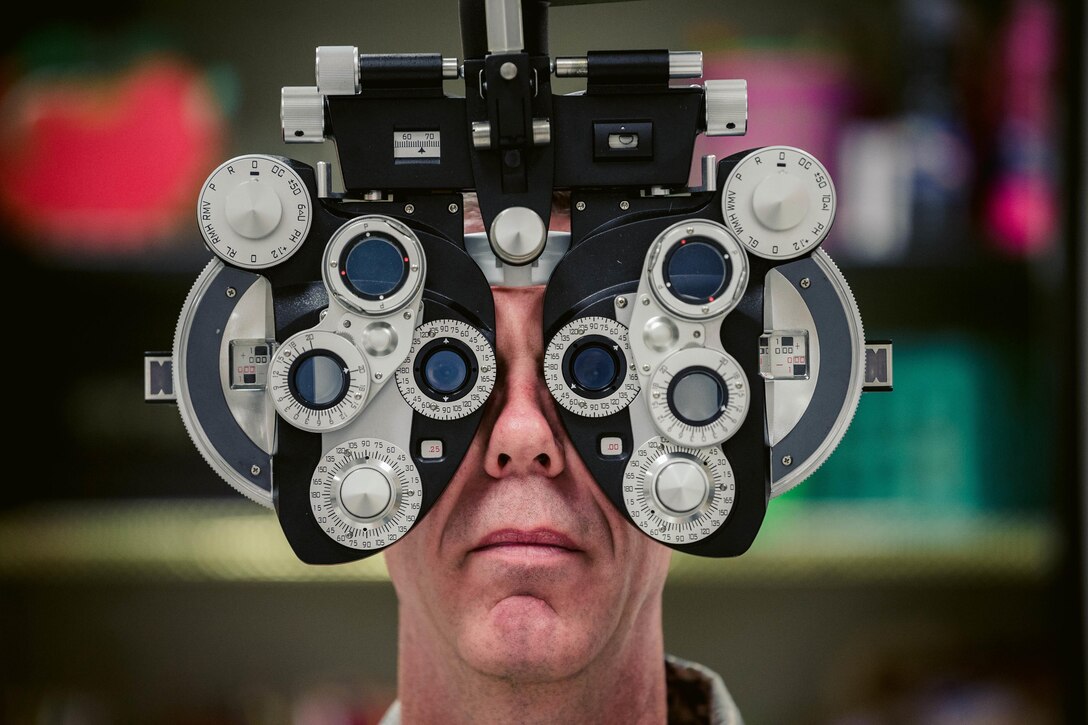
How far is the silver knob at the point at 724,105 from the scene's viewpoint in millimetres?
591

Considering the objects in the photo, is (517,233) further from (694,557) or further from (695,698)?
(694,557)

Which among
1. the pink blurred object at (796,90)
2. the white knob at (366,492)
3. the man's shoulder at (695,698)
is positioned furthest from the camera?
the pink blurred object at (796,90)

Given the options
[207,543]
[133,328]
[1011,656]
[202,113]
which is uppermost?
[202,113]

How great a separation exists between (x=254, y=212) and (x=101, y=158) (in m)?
0.78

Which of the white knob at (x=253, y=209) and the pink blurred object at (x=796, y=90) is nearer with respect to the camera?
the white knob at (x=253, y=209)

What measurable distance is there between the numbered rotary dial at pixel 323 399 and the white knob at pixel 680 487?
15 centimetres

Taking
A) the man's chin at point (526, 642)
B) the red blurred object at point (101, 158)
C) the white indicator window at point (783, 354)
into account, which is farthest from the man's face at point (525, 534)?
the red blurred object at point (101, 158)

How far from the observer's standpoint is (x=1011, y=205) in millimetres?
1261

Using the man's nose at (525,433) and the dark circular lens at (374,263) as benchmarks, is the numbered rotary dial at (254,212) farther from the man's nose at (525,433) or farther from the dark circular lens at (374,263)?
the man's nose at (525,433)

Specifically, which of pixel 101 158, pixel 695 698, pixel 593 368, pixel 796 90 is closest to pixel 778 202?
pixel 593 368

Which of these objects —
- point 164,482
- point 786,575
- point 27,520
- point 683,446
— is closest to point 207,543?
point 164,482

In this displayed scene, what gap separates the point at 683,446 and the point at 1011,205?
0.83 m

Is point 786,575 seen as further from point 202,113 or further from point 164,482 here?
point 202,113

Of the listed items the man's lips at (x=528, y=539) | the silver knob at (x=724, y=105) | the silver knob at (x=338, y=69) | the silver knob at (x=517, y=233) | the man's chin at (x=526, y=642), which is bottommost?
the man's chin at (x=526, y=642)
